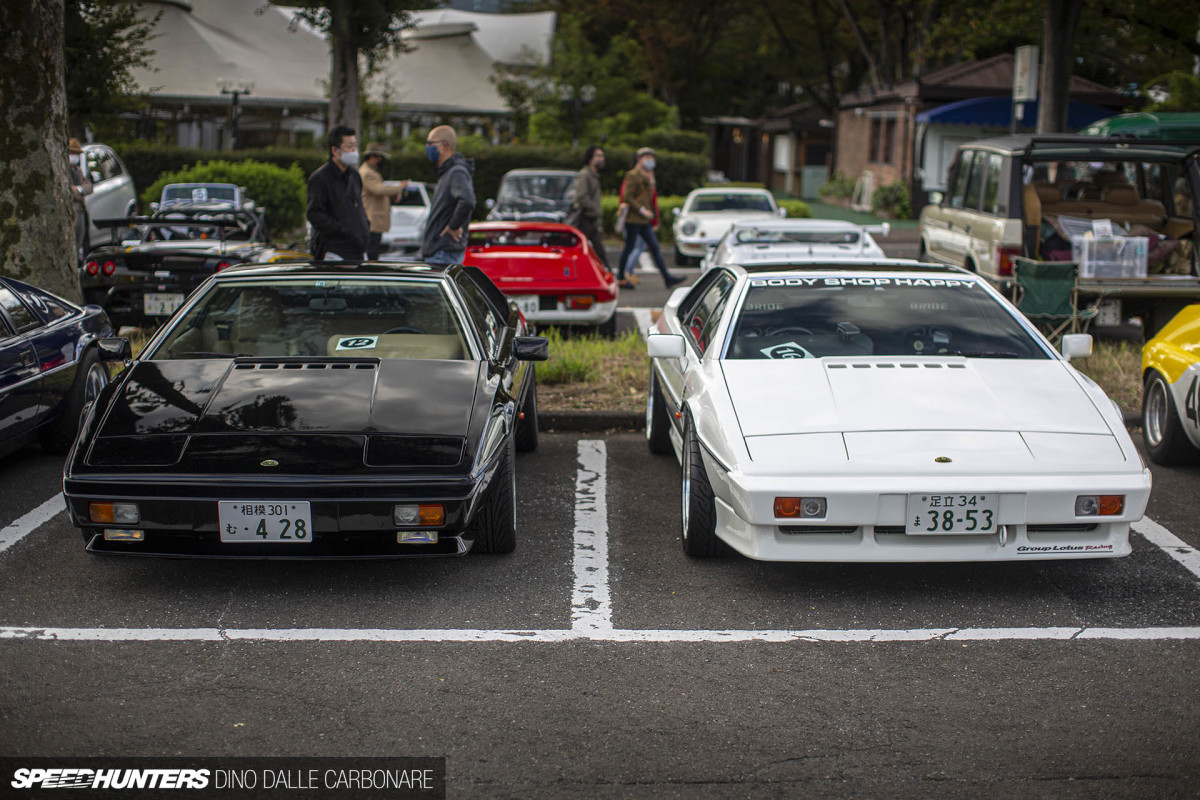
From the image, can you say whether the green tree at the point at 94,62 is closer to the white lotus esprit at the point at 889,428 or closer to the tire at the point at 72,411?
the tire at the point at 72,411

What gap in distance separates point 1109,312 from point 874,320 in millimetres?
5044

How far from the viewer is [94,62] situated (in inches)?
806

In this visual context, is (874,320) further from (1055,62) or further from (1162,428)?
(1055,62)

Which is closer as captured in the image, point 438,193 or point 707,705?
point 707,705

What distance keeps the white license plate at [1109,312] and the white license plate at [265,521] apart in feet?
25.4

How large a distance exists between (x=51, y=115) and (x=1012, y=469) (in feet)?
24.6

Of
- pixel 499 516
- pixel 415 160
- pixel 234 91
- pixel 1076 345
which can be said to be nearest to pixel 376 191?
pixel 499 516

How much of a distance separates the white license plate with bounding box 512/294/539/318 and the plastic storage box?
4628 mm

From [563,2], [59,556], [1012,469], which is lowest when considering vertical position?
[59,556]

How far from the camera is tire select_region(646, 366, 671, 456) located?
695 centimetres

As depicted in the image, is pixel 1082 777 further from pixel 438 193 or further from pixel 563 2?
pixel 563 2

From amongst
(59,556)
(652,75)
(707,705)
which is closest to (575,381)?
(59,556)

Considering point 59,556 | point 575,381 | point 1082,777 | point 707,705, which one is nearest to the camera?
point 1082,777

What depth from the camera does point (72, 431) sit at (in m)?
6.89
